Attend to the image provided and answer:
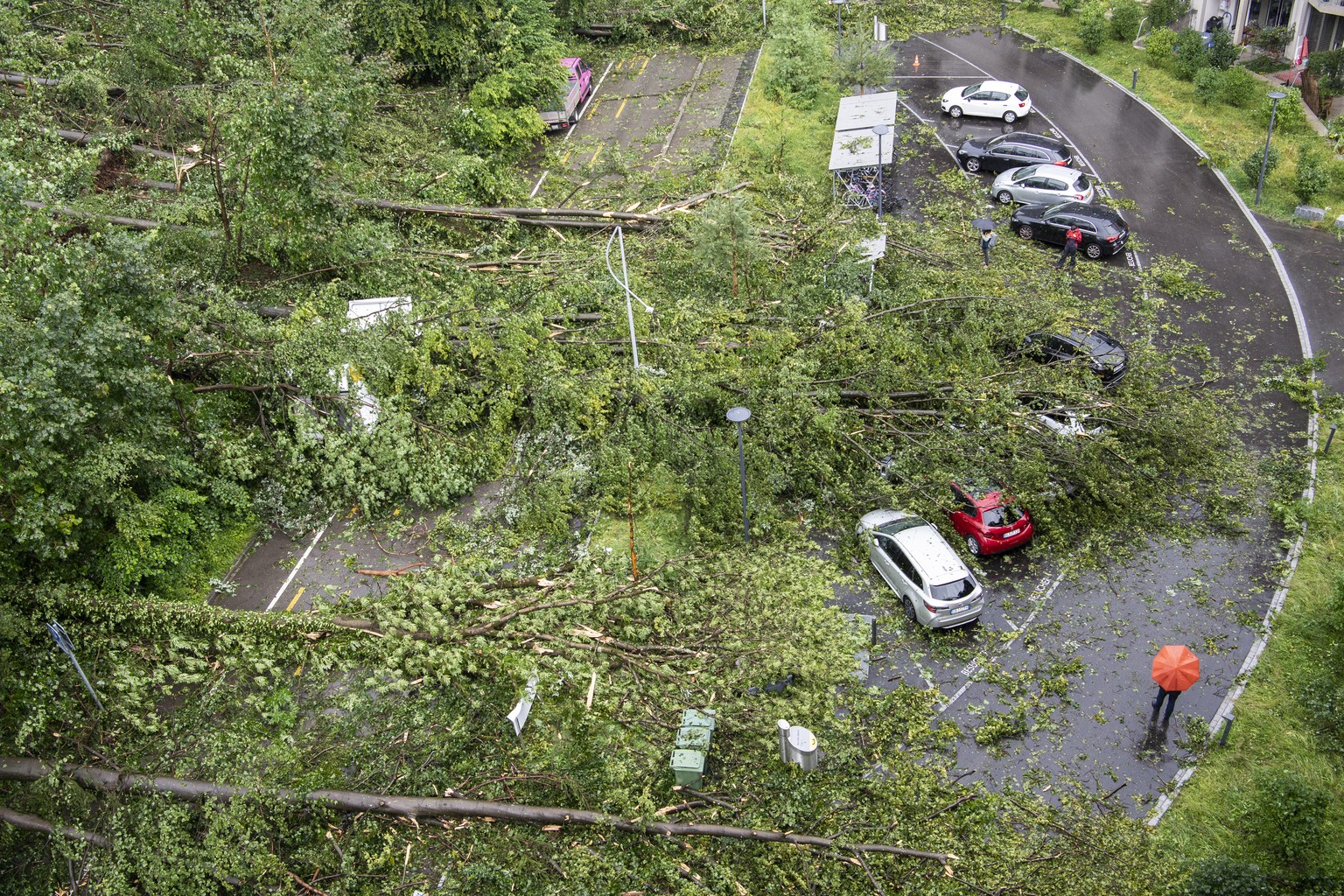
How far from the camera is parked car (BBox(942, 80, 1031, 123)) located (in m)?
32.0

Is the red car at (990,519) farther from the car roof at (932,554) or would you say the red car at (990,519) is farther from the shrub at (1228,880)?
the shrub at (1228,880)

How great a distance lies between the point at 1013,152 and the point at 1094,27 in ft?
31.3

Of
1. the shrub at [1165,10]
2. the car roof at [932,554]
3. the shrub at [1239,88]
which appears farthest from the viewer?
the shrub at [1165,10]

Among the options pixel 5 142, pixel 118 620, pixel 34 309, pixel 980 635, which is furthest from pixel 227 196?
pixel 980 635

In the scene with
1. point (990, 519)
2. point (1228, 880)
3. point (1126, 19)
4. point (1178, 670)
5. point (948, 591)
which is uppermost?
point (1126, 19)

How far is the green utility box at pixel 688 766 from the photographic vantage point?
45.3 feet

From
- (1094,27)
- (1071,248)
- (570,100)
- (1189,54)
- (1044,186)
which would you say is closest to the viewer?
(1071,248)

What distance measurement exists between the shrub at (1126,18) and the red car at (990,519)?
25543 millimetres

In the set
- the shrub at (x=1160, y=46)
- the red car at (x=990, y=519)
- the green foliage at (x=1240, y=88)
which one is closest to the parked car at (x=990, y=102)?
the shrub at (x=1160, y=46)

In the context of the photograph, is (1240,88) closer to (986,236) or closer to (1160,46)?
(1160,46)

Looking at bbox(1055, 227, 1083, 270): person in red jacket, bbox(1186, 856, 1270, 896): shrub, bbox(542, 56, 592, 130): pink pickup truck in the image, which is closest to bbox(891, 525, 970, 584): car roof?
bbox(1186, 856, 1270, 896): shrub

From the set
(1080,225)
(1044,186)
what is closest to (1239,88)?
(1044,186)

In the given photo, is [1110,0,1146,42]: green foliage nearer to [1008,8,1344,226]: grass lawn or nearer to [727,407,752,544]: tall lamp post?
[1008,8,1344,226]: grass lawn

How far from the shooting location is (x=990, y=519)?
713 inches
